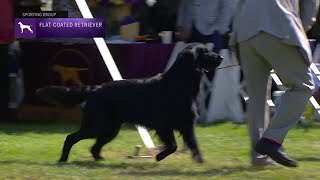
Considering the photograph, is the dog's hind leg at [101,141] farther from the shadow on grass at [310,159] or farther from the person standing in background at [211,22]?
the person standing in background at [211,22]

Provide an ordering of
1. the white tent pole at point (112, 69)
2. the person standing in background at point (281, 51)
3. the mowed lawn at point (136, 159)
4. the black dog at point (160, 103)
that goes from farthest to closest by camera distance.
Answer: the white tent pole at point (112, 69), the black dog at point (160, 103), the mowed lawn at point (136, 159), the person standing in background at point (281, 51)

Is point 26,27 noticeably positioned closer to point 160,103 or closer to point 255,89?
point 160,103

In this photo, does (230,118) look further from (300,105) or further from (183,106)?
(300,105)

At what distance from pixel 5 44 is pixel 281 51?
5.18 m

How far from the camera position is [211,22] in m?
9.89

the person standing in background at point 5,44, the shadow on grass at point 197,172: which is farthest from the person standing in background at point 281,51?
the person standing in background at point 5,44

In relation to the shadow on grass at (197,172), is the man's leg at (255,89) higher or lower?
higher

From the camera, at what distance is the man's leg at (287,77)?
18.5ft

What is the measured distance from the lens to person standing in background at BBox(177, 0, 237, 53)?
9.87 metres

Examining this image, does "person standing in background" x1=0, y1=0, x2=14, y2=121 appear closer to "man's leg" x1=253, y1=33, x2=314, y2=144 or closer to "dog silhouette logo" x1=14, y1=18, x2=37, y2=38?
"dog silhouette logo" x1=14, y1=18, x2=37, y2=38
